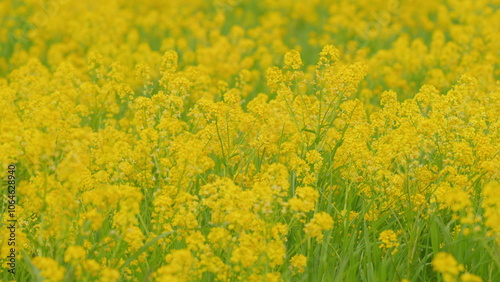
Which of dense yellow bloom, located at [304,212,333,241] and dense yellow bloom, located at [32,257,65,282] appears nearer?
dense yellow bloom, located at [32,257,65,282]

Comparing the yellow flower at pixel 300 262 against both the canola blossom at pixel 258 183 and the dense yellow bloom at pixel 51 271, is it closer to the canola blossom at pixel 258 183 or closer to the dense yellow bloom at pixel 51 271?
the canola blossom at pixel 258 183

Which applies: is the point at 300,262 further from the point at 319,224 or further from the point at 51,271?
the point at 51,271

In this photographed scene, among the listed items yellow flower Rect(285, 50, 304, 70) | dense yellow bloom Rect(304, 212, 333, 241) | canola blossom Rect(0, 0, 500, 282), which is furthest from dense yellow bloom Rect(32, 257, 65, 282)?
yellow flower Rect(285, 50, 304, 70)

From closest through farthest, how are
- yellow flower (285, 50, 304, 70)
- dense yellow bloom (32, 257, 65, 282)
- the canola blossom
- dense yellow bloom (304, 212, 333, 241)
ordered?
dense yellow bloom (32, 257, 65, 282), dense yellow bloom (304, 212, 333, 241), the canola blossom, yellow flower (285, 50, 304, 70)

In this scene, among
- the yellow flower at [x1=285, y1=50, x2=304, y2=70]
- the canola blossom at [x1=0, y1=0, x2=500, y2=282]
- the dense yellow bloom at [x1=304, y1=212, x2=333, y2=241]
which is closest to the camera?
the dense yellow bloom at [x1=304, y1=212, x2=333, y2=241]

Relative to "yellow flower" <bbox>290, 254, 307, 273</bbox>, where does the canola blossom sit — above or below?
above

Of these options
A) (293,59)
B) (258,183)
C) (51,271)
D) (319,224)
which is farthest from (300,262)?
(293,59)

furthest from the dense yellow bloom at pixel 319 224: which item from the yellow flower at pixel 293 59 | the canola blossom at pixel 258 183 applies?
the yellow flower at pixel 293 59

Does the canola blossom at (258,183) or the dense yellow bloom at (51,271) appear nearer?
the dense yellow bloom at (51,271)

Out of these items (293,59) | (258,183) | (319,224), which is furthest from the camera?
(293,59)

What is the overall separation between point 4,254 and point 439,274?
2292 millimetres

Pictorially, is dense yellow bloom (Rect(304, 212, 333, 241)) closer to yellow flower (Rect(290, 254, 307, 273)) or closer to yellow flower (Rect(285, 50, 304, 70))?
yellow flower (Rect(290, 254, 307, 273))

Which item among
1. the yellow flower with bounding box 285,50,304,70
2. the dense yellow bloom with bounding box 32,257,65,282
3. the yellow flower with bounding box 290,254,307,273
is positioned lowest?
the yellow flower with bounding box 290,254,307,273

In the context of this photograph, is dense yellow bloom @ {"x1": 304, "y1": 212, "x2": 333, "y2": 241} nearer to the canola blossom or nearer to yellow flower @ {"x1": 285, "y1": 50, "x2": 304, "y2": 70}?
the canola blossom
